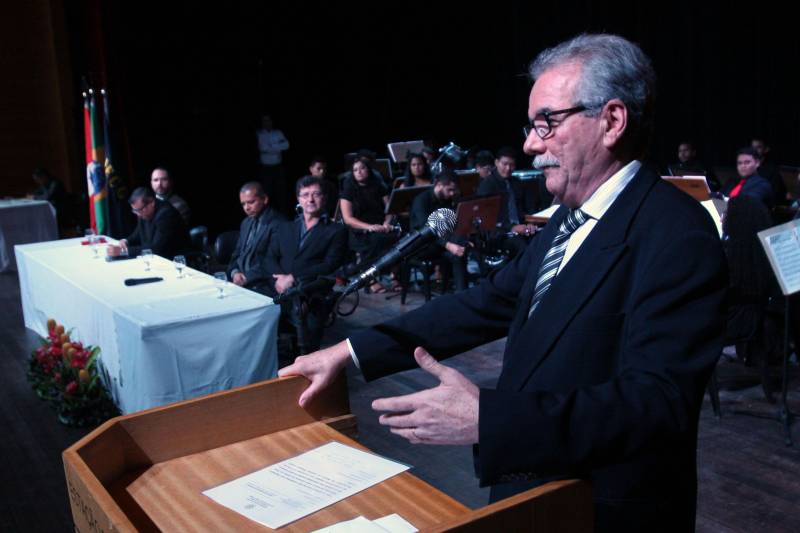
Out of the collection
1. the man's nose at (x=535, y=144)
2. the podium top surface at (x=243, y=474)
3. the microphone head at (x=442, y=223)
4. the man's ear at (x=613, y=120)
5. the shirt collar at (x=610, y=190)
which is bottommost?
the podium top surface at (x=243, y=474)

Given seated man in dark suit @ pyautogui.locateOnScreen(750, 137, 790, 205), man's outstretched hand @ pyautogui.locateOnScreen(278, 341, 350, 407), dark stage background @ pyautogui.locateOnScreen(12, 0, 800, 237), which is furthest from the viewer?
dark stage background @ pyautogui.locateOnScreen(12, 0, 800, 237)

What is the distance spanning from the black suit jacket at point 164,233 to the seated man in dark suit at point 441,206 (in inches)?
74.5

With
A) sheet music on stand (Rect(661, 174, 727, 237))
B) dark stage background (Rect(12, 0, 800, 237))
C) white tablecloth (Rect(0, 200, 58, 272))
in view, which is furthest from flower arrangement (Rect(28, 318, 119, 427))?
dark stage background (Rect(12, 0, 800, 237))

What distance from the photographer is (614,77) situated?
3.70 ft

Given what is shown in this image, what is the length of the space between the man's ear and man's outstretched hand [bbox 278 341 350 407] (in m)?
0.57

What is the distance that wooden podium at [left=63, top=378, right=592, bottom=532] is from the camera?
942mm

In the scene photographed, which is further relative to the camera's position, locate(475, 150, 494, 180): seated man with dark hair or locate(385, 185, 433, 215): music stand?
locate(475, 150, 494, 180): seated man with dark hair

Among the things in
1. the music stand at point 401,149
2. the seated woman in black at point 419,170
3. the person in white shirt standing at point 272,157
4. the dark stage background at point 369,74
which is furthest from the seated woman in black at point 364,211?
the dark stage background at point 369,74

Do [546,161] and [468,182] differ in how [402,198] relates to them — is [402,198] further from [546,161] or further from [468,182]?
[546,161]

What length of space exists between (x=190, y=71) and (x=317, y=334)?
7.46 meters

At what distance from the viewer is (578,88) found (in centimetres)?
114

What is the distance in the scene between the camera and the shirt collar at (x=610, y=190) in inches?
46.0

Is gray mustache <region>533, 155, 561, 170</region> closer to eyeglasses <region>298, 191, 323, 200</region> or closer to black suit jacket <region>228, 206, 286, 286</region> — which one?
eyeglasses <region>298, 191, 323, 200</region>

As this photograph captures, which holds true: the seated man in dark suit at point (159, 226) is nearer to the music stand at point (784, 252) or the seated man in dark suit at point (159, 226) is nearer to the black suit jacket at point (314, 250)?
the black suit jacket at point (314, 250)
